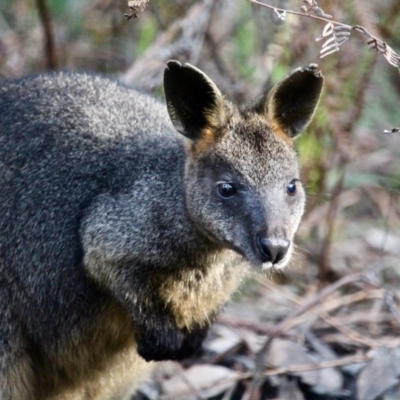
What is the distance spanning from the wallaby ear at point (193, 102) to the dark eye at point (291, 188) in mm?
483

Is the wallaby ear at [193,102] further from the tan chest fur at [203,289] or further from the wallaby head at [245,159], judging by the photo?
the tan chest fur at [203,289]

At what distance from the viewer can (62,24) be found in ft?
32.0

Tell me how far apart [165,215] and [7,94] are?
1.41 meters

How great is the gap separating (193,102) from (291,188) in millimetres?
690

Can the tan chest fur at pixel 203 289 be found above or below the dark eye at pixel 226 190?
below

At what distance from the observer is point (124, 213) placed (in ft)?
18.4

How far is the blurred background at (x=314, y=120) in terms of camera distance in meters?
7.20

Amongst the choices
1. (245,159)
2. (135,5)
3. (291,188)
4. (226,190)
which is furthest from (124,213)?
(135,5)

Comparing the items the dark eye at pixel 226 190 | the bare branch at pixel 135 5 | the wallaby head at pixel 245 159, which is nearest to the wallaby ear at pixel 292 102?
the wallaby head at pixel 245 159

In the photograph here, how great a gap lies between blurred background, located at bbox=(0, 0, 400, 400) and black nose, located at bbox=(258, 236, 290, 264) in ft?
6.02

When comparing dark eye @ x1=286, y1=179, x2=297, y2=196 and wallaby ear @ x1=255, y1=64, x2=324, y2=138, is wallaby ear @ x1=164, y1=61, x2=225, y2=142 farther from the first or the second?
dark eye @ x1=286, y1=179, x2=297, y2=196

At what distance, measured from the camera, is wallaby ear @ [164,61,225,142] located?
5188mm

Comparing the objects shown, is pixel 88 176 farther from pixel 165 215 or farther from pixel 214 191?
pixel 214 191

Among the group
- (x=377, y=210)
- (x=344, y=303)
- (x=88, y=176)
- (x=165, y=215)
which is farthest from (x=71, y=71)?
(x=377, y=210)
